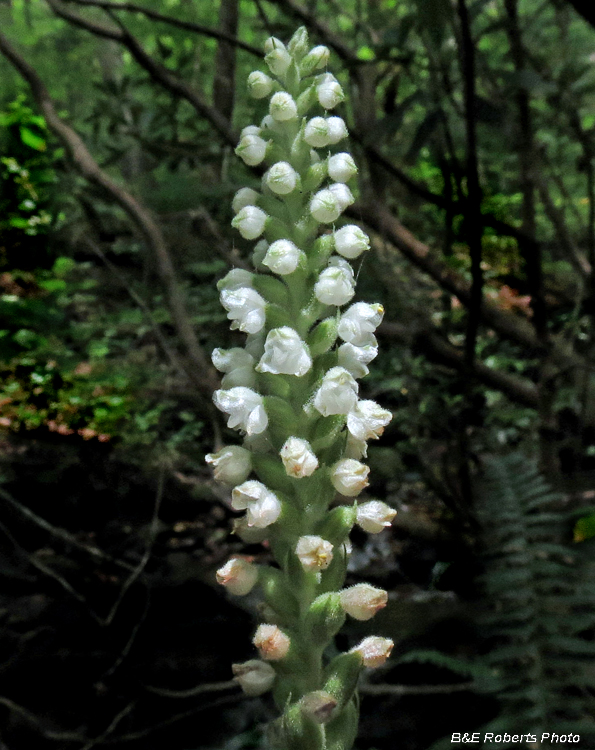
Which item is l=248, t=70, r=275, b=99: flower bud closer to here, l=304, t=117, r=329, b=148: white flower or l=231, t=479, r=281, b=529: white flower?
l=304, t=117, r=329, b=148: white flower

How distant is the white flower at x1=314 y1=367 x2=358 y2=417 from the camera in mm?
720

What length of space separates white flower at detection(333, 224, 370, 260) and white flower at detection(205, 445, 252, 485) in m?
0.30

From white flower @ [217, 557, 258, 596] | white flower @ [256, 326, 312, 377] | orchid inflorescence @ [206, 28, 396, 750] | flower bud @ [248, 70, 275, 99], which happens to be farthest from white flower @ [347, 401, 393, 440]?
flower bud @ [248, 70, 275, 99]

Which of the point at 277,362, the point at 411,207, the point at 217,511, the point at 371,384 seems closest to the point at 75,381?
the point at 217,511

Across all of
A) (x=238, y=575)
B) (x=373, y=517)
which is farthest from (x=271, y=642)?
(x=373, y=517)

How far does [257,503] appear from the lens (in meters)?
0.74

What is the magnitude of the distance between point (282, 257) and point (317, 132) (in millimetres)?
174

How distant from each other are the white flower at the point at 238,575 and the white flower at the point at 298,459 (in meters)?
0.15

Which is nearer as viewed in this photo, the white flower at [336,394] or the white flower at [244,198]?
the white flower at [336,394]

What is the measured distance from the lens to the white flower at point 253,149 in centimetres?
80

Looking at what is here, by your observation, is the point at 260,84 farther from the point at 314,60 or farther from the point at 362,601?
the point at 362,601

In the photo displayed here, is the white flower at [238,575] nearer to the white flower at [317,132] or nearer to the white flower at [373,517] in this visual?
the white flower at [373,517]

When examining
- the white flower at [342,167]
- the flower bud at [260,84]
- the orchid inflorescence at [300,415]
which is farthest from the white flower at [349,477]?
the flower bud at [260,84]

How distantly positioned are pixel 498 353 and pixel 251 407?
10.8 ft
